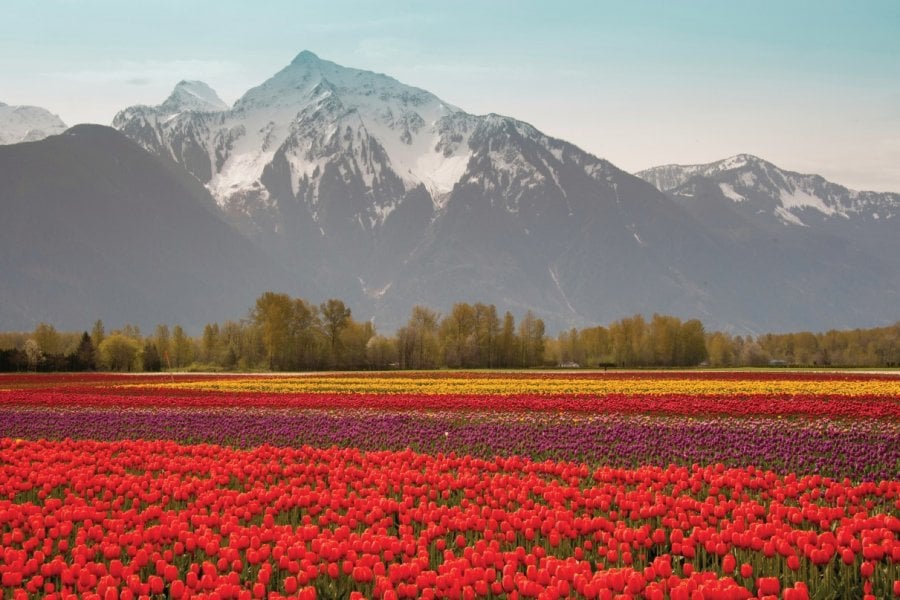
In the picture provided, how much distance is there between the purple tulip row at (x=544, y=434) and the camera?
19750 mm

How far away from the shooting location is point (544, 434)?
22.8 meters

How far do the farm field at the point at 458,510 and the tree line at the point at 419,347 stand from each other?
76.5 meters

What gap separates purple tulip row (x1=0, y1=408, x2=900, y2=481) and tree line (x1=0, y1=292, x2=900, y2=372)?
6811 centimetres

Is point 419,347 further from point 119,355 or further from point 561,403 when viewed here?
point 561,403

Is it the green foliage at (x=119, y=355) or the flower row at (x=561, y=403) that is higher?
the green foliage at (x=119, y=355)

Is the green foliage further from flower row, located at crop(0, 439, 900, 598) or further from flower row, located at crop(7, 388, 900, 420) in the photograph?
flower row, located at crop(0, 439, 900, 598)

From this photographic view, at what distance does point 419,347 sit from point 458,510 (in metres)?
102

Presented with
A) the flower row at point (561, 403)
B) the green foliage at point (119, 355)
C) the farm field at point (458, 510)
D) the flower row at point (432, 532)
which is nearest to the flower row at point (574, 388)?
the flower row at point (561, 403)

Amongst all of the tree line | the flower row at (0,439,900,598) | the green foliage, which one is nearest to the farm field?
the flower row at (0,439,900,598)

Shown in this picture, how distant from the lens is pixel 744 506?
12250mm

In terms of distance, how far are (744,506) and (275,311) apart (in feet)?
311

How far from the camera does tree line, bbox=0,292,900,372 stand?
339 feet

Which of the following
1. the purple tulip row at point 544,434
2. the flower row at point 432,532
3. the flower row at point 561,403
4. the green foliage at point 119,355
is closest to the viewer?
the flower row at point 432,532

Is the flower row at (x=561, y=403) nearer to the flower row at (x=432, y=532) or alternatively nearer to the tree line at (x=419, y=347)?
the flower row at (x=432, y=532)
